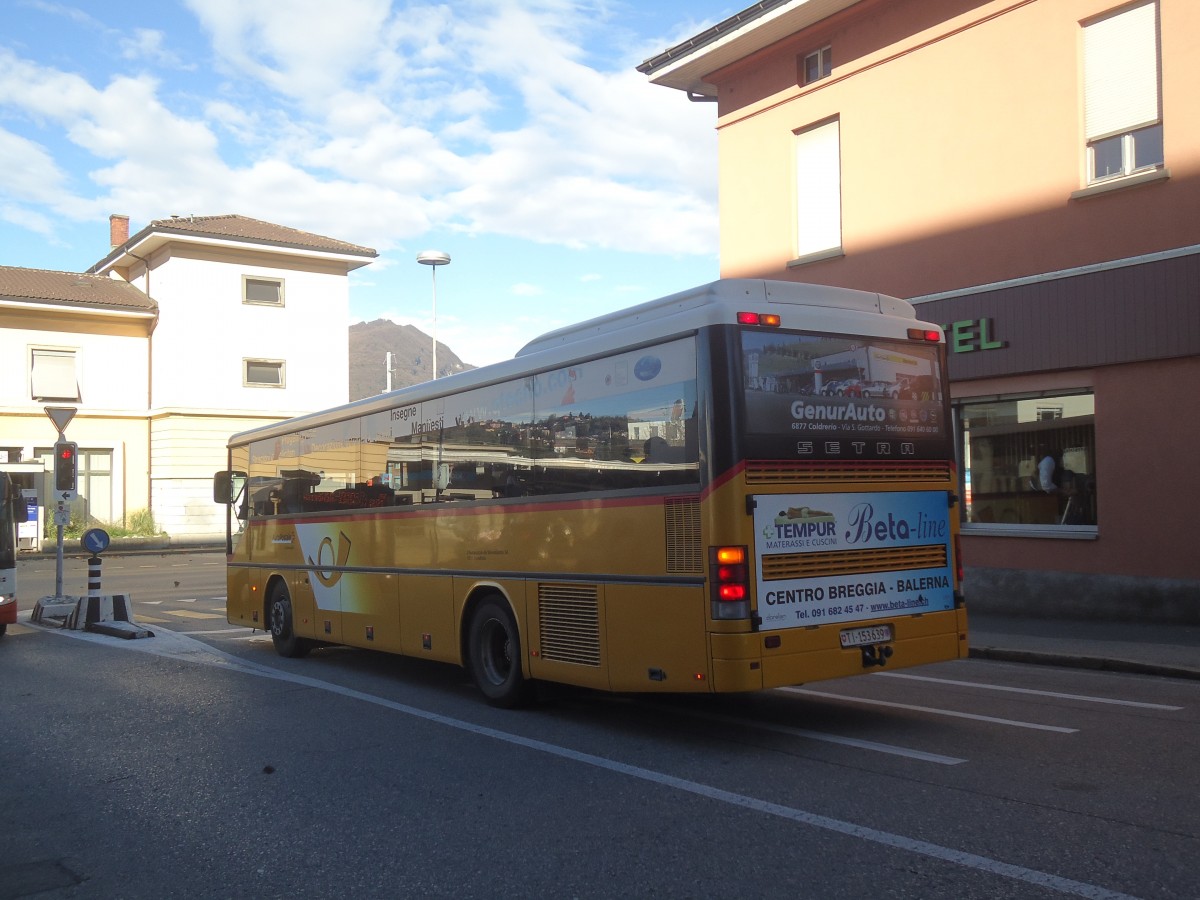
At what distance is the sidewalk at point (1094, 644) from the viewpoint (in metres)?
10.8

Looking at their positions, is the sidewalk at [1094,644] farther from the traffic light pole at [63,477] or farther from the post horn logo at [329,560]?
the traffic light pole at [63,477]

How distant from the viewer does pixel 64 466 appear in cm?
1797

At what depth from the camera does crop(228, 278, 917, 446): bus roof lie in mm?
7539

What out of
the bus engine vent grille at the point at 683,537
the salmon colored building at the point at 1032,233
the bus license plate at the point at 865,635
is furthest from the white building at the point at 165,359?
the bus license plate at the point at 865,635

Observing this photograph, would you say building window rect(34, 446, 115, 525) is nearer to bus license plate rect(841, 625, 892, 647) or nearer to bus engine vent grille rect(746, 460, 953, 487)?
bus engine vent grille rect(746, 460, 953, 487)

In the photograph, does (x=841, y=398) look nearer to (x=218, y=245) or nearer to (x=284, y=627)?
(x=284, y=627)

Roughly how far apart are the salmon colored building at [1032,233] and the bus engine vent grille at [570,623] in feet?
28.2

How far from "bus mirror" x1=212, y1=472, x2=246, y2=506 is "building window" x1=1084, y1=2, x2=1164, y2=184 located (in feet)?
38.2

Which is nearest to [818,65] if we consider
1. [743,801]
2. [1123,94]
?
[1123,94]

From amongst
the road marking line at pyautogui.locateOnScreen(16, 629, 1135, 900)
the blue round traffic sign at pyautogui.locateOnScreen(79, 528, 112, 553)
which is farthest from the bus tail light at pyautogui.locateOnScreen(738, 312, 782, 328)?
the blue round traffic sign at pyautogui.locateOnScreen(79, 528, 112, 553)

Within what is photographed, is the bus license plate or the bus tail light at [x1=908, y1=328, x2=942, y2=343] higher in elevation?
the bus tail light at [x1=908, y1=328, x2=942, y2=343]

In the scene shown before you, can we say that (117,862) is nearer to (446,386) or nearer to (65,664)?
(446,386)

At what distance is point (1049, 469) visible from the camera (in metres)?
15.2

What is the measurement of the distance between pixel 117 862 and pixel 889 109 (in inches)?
598
